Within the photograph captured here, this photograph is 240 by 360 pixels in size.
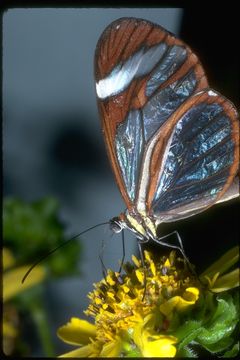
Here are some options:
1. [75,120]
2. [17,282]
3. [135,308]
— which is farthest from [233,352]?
[75,120]

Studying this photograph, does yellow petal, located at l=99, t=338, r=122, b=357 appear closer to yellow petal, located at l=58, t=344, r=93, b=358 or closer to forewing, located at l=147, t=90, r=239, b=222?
yellow petal, located at l=58, t=344, r=93, b=358

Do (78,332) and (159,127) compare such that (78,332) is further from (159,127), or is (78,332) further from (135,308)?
(159,127)

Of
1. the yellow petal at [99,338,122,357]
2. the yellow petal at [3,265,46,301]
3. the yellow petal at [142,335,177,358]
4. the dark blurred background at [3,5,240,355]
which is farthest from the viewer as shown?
the dark blurred background at [3,5,240,355]

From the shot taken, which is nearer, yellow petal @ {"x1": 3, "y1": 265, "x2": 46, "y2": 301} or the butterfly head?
the butterfly head

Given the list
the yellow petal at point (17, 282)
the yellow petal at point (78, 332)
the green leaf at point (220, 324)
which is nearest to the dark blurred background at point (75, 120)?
the yellow petal at point (17, 282)

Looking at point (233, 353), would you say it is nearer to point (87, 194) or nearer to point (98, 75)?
point (98, 75)

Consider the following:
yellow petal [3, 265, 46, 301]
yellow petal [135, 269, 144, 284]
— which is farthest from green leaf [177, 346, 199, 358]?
yellow petal [3, 265, 46, 301]
